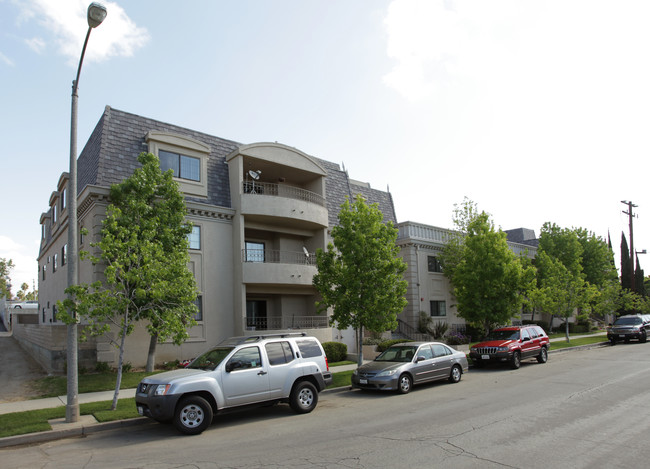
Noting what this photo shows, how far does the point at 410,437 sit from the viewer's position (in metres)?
8.16

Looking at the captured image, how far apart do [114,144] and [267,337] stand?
12.6 metres

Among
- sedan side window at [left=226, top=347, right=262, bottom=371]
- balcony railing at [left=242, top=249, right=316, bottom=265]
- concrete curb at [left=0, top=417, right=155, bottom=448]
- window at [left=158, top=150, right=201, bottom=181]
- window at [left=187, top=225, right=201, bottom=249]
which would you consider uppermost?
window at [left=158, top=150, right=201, bottom=181]

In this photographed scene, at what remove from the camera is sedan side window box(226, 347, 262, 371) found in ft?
33.3

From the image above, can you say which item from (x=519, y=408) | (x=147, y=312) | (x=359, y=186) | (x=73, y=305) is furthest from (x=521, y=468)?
(x=359, y=186)

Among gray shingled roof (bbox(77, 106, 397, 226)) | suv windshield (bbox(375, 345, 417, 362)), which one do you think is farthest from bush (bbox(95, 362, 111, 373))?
suv windshield (bbox(375, 345, 417, 362))

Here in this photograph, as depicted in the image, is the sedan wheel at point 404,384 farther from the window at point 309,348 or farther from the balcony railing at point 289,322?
the balcony railing at point 289,322

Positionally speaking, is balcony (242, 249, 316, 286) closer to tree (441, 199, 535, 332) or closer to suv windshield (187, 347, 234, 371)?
tree (441, 199, 535, 332)

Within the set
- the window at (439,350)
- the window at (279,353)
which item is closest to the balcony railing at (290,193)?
the window at (439,350)

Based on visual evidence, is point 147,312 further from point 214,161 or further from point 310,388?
point 214,161

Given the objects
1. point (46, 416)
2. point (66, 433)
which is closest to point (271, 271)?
point (46, 416)

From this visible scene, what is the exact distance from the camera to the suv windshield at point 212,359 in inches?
402

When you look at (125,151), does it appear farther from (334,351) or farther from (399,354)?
(399,354)

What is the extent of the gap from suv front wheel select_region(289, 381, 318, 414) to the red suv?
10305mm

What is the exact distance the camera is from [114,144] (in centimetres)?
1923
